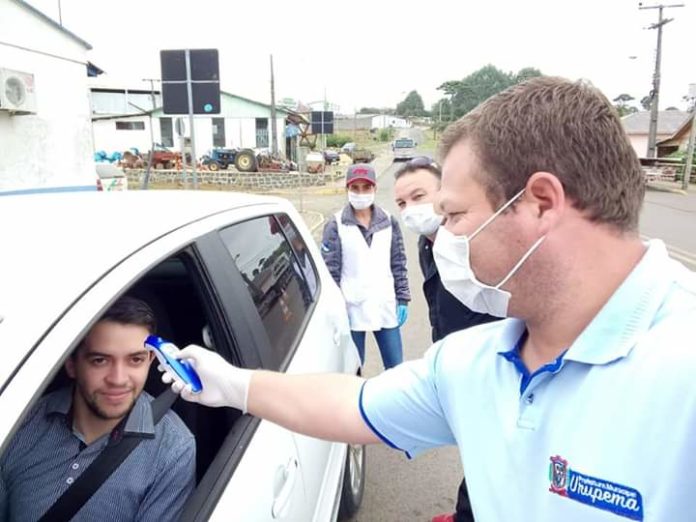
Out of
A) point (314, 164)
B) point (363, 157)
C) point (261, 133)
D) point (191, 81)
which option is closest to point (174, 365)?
point (363, 157)

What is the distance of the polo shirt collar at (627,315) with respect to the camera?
85 centimetres

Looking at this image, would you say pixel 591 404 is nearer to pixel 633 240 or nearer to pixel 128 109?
pixel 633 240

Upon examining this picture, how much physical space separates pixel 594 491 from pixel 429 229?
6.14 feet

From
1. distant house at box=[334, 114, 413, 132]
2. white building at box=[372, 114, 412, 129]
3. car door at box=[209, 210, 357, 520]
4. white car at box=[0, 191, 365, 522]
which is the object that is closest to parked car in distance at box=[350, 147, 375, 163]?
car door at box=[209, 210, 357, 520]

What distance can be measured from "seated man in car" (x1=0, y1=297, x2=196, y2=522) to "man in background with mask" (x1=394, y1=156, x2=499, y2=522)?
132 centimetres

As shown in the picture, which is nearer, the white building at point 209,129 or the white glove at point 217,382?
the white glove at point 217,382

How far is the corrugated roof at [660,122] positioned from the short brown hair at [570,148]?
164 feet

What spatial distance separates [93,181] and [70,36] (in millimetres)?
2542

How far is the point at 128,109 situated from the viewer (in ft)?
126

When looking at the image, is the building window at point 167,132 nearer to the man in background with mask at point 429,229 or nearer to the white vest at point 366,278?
the white vest at point 366,278

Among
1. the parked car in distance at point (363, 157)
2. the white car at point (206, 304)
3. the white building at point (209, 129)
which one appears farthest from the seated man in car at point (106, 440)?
the white building at point (209, 129)

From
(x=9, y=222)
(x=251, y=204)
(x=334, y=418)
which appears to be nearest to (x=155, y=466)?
(x=334, y=418)

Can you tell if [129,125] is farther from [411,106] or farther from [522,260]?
[411,106]

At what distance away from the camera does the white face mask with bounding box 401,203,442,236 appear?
262 cm
